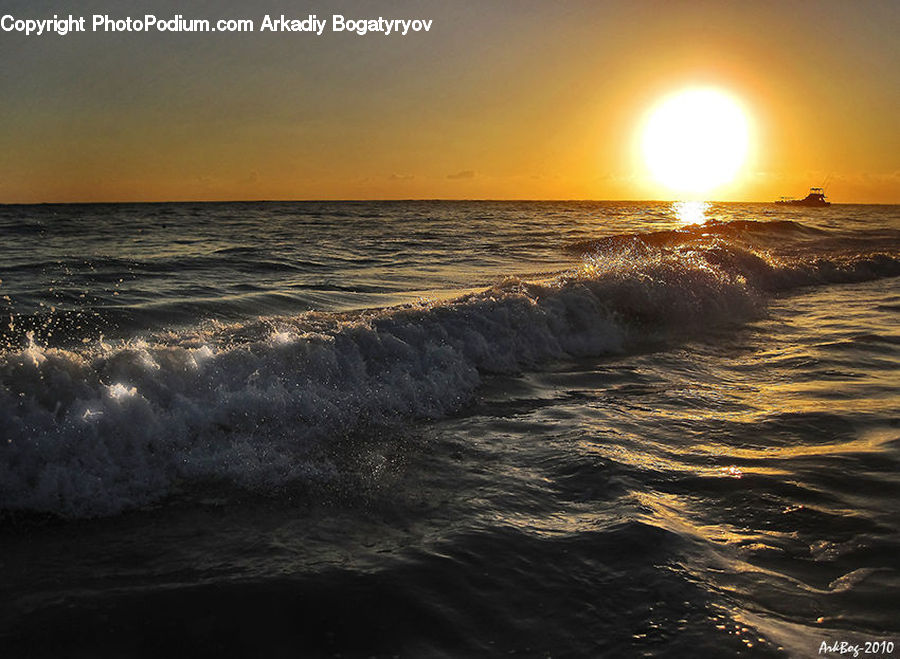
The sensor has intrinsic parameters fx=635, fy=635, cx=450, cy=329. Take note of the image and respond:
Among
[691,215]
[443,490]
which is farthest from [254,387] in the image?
[691,215]

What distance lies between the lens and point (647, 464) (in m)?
4.52

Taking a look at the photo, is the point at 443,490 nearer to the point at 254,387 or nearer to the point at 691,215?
the point at 254,387

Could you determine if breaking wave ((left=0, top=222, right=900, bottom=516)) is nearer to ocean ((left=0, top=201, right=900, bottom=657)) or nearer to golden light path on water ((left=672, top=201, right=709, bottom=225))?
ocean ((left=0, top=201, right=900, bottom=657))

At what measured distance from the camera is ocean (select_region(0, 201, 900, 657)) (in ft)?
9.06

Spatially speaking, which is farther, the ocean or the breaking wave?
the breaking wave

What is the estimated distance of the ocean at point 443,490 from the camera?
9.06 feet

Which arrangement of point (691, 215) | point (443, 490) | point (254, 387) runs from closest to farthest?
point (443, 490) → point (254, 387) → point (691, 215)

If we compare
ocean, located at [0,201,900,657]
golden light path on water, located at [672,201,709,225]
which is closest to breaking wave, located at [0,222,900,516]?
ocean, located at [0,201,900,657]

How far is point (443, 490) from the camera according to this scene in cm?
→ 409

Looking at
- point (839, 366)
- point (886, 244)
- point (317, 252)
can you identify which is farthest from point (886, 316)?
point (886, 244)

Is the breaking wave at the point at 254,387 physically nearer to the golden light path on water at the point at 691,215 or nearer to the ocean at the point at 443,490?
the ocean at the point at 443,490

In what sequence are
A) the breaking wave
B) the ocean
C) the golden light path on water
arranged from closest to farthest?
the ocean
the breaking wave
the golden light path on water

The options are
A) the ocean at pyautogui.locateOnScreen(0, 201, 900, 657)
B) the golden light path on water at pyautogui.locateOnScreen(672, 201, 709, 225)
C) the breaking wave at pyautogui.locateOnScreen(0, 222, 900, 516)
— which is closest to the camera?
the ocean at pyautogui.locateOnScreen(0, 201, 900, 657)

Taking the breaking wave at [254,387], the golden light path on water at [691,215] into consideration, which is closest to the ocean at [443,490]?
the breaking wave at [254,387]
